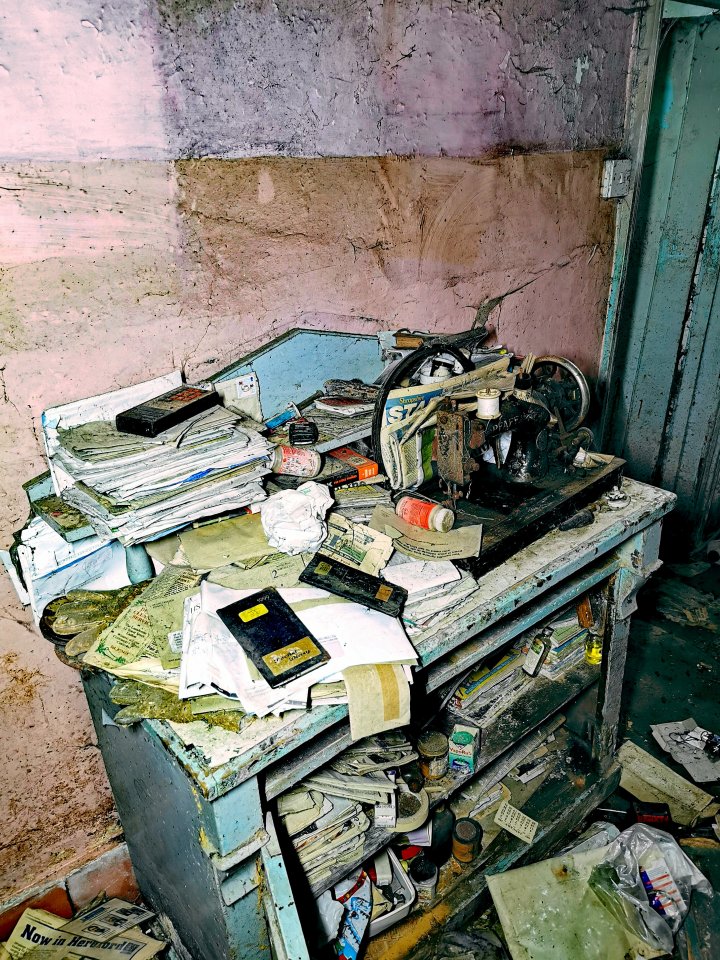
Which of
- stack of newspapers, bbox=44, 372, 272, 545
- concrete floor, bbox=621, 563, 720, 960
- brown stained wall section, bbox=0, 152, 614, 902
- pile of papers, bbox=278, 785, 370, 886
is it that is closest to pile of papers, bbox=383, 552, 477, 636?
stack of newspapers, bbox=44, 372, 272, 545

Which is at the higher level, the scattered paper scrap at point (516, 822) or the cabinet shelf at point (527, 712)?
the cabinet shelf at point (527, 712)

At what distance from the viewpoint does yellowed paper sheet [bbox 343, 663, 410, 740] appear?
4.17ft

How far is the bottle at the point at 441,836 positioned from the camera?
2041mm

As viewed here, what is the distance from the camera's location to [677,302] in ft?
11.0

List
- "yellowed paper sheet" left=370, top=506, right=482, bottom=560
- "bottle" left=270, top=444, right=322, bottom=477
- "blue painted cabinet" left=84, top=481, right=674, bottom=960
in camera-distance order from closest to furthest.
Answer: "blue painted cabinet" left=84, top=481, right=674, bottom=960 < "yellowed paper sheet" left=370, top=506, right=482, bottom=560 < "bottle" left=270, top=444, right=322, bottom=477

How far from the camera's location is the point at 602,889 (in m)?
2.04

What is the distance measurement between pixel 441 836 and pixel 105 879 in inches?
42.0

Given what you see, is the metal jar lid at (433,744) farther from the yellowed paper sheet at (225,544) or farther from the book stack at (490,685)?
the yellowed paper sheet at (225,544)

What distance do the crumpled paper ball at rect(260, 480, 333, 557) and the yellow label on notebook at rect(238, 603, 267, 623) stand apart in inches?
7.8

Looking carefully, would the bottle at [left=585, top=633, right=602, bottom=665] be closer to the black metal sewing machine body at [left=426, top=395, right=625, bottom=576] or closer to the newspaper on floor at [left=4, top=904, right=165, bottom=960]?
the black metal sewing machine body at [left=426, top=395, right=625, bottom=576]

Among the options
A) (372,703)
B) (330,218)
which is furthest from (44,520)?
(330,218)

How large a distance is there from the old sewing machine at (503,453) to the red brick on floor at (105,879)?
5.00 ft

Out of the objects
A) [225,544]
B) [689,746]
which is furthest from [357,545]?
[689,746]

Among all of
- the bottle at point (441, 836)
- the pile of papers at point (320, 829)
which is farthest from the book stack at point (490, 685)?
the pile of papers at point (320, 829)
